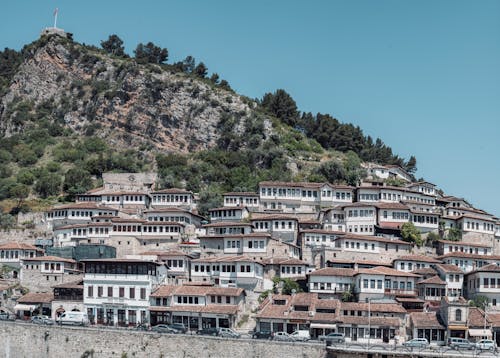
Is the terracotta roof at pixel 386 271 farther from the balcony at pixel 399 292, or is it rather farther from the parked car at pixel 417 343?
the parked car at pixel 417 343

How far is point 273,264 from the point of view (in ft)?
241

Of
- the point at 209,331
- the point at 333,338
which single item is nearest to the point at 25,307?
the point at 209,331

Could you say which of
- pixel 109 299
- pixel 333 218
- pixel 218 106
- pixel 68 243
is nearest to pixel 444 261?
pixel 333 218

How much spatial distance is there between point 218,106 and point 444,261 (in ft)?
188

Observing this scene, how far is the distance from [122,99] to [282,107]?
2646 centimetres

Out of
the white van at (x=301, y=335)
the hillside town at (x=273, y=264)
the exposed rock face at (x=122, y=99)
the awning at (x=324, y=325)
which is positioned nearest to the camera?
the white van at (x=301, y=335)

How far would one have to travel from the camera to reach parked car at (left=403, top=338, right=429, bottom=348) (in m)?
56.6

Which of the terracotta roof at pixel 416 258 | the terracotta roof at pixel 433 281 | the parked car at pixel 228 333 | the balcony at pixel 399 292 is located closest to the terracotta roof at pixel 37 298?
the parked car at pixel 228 333

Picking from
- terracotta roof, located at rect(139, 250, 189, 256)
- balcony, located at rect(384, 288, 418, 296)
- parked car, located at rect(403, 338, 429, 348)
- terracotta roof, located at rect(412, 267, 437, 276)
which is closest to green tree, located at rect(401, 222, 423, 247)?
terracotta roof, located at rect(412, 267, 437, 276)

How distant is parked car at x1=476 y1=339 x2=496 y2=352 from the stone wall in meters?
11.3

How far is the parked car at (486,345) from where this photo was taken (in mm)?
55975

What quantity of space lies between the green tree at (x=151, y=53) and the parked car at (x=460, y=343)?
98156 mm

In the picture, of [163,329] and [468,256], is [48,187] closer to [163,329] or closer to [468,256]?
[163,329]

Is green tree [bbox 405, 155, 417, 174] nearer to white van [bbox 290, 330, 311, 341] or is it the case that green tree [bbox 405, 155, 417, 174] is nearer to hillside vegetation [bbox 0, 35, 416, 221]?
hillside vegetation [bbox 0, 35, 416, 221]
